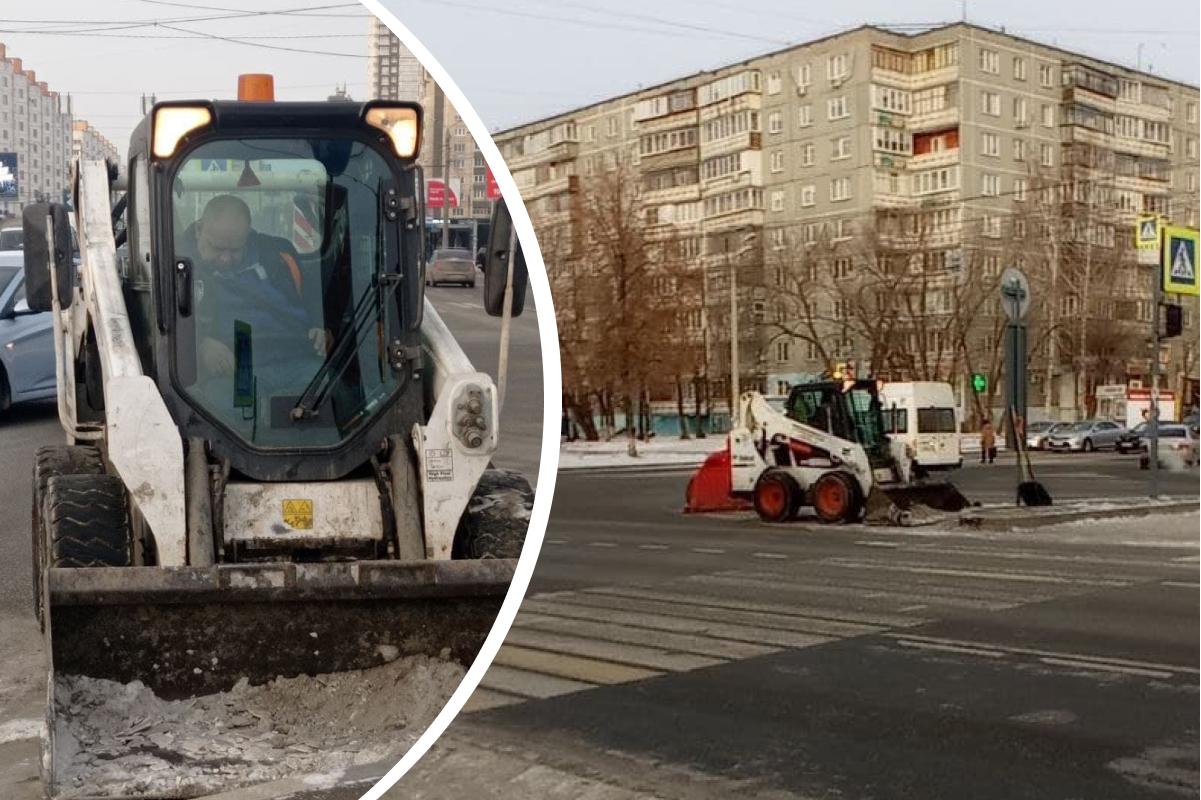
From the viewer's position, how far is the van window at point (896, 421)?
1881cm

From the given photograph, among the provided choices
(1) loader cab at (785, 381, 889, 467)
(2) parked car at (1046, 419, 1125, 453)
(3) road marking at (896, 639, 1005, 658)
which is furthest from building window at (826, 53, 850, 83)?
(3) road marking at (896, 639, 1005, 658)

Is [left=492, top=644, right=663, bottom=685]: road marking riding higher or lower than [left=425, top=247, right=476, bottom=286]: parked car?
lower

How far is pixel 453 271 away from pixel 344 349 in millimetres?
109

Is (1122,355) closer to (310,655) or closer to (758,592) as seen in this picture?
(758,592)

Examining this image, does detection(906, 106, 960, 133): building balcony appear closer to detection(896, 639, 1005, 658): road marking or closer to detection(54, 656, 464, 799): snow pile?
detection(896, 639, 1005, 658): road marking

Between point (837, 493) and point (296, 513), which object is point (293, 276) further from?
point (837, 493)

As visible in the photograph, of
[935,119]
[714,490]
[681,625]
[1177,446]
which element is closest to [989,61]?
[935,119]

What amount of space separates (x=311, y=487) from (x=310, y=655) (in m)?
0.16

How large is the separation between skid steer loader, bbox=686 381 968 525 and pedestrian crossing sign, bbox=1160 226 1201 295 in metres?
3.98

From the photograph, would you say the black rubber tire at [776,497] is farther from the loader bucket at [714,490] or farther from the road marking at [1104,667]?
the road marking at [1104,667]

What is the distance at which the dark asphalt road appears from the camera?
5.47 metres

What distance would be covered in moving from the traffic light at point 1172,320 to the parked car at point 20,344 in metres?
20.2

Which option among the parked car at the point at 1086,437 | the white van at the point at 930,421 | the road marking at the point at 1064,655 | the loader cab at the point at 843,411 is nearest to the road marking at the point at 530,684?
the road marking at the point at 1064,655

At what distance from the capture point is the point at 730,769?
18.0 ft
